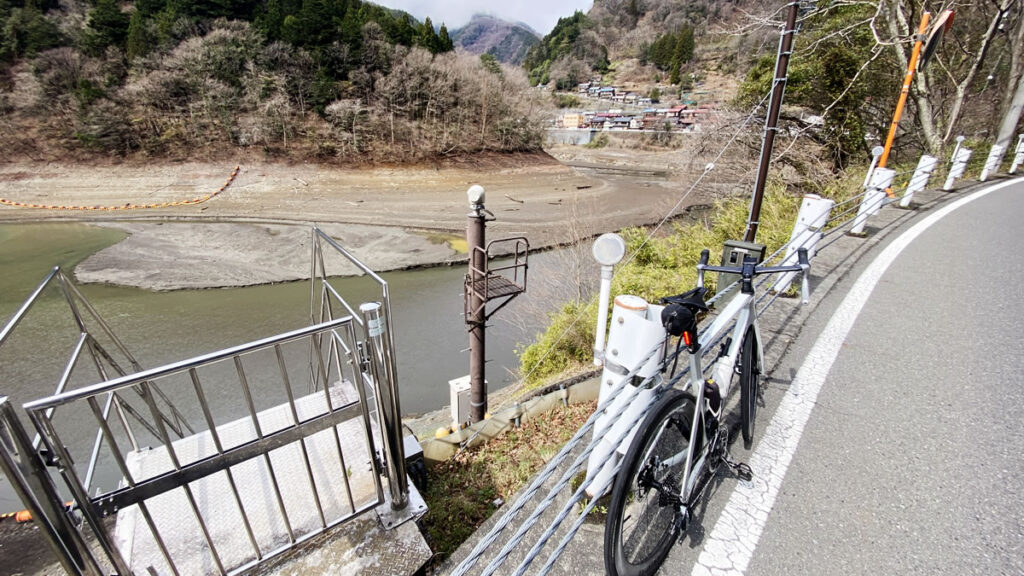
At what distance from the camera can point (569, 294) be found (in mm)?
12773

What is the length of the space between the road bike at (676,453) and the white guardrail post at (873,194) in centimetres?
580

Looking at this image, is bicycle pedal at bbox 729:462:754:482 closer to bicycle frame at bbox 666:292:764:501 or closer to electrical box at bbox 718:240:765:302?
bicycle frame at bbox 666:292:764:501

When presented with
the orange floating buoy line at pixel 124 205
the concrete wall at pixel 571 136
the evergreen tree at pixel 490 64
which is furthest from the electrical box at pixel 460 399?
the concrete wall at pixel 571 136

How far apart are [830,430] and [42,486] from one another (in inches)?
158

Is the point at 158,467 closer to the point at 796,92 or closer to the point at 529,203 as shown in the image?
the point at 796,92

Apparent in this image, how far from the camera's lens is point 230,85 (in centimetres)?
3164

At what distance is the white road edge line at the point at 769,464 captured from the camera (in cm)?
196

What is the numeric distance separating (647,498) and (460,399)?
5.46m

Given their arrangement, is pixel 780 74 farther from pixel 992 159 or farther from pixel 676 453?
pixel 992 159

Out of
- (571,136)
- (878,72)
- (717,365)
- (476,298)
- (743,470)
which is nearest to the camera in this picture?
(717,365)

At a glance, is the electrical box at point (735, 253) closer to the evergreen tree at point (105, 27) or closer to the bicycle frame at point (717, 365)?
the bicycle frame at point (717, 365)

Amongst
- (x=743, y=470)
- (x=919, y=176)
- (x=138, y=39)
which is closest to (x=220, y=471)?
(x=743, y=470)

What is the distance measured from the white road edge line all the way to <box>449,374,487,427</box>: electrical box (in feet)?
15.7

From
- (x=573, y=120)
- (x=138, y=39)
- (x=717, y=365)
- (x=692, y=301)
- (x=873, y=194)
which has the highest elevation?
(x=138, y=39)
